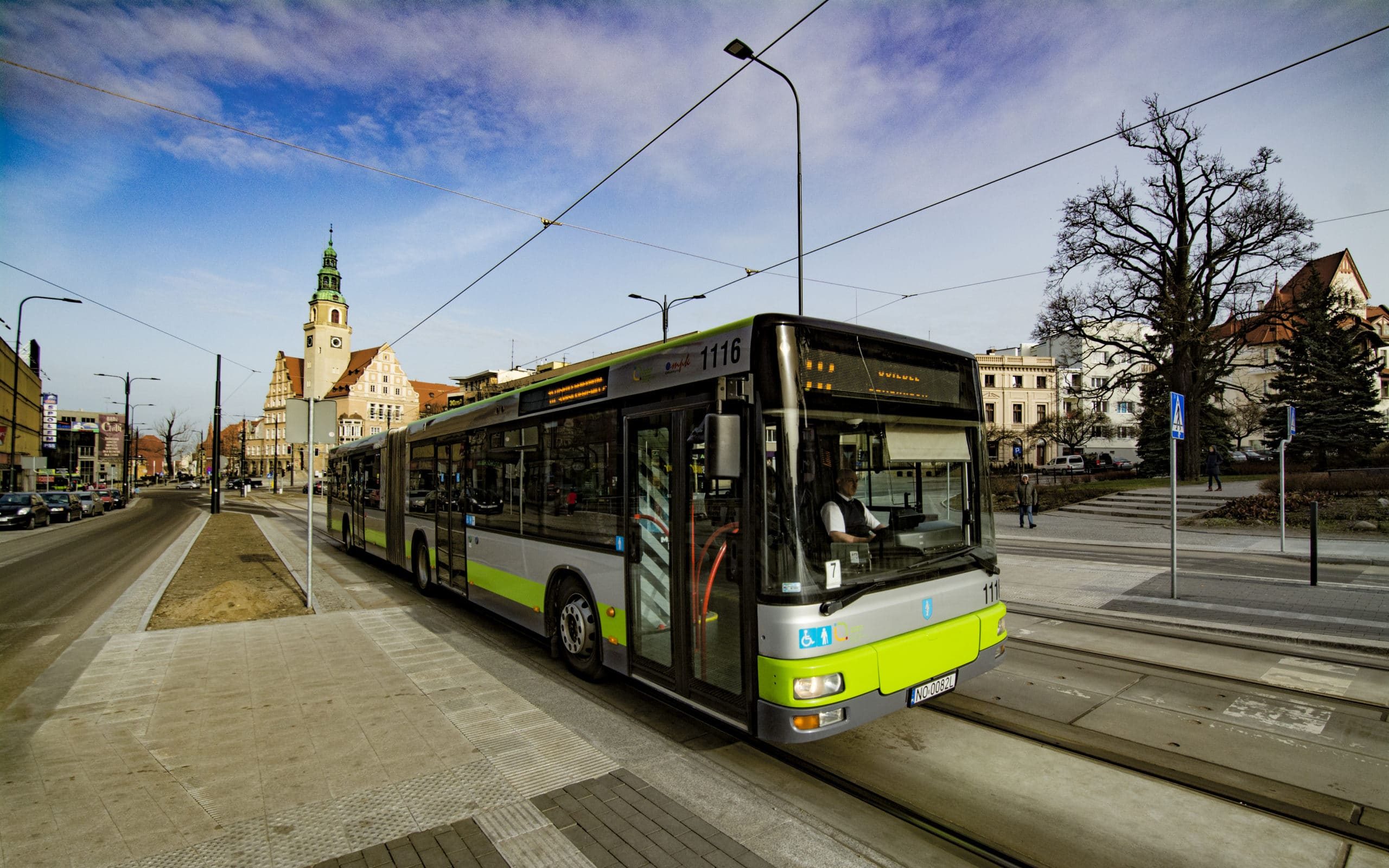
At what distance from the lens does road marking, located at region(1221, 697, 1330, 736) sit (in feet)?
16.6

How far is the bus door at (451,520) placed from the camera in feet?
30.0

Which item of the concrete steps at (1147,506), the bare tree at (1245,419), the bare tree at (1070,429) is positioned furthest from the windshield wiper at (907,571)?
the bare tree at (1070,429)

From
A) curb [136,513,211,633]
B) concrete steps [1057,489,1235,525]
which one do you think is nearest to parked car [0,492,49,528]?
curb [136,513,211,633]

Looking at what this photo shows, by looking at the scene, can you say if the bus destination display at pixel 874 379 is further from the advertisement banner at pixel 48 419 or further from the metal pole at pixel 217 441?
the advertisement banner at pixel 48 419

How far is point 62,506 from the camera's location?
31.0 m

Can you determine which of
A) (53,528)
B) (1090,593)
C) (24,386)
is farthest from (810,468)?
(24,386)

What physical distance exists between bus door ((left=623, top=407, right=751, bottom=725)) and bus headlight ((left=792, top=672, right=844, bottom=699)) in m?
0.39

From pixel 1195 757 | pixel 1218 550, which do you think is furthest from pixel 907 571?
pixel 1218 550

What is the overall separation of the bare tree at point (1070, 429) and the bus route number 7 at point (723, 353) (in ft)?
217

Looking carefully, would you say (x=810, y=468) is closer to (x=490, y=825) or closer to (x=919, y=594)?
(x=919, y=594)

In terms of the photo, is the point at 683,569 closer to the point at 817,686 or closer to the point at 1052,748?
the point at 817,686

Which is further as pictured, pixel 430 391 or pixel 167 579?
pixel 430 391

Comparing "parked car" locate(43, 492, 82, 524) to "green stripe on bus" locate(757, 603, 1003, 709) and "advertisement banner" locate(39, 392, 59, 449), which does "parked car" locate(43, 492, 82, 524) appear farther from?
→ "green stripe on bus" locate(757, 603, 1003, 709)

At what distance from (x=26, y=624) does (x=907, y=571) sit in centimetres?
1142
